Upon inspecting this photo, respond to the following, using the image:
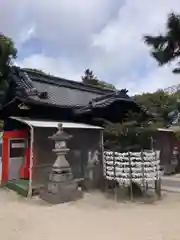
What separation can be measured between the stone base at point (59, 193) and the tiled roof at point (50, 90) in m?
3.17

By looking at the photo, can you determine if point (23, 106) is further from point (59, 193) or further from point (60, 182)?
point (59, 193)

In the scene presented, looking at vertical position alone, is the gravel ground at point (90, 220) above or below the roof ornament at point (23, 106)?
below

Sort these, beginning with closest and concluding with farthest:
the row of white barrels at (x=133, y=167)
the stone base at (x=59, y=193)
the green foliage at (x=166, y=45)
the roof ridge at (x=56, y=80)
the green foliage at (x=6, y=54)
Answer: the stone base at (x=59, y=193) < the row of white barrels at (x=133, y=167) < the green foliage at (x=166, y=45) < the green foliage at (x=6, y=54) < the roof ridge at (x=56, y=80)

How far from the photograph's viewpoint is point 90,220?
18.8 ft

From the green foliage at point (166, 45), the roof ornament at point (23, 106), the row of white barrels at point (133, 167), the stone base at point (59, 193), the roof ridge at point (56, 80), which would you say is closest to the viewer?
the stone base at point (59, 193)

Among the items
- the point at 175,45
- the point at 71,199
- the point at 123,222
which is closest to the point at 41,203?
the point at 71,199

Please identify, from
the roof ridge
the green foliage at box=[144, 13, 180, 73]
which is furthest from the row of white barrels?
the roof ridge

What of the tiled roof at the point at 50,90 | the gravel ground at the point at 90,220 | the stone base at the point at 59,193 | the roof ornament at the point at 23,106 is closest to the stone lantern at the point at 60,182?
the stone base at the point at 59,193

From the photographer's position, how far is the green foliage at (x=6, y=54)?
32.1 ft

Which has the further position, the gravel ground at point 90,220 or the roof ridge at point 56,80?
the roof ridge at point 56,80

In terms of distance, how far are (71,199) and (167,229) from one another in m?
3.08

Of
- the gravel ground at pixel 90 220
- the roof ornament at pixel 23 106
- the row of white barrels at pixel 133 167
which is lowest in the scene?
the gravel ground at pixel 90 220

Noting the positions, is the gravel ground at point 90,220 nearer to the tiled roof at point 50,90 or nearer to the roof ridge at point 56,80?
the tiled roof at point 50,90

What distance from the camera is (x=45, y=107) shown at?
9859mm
